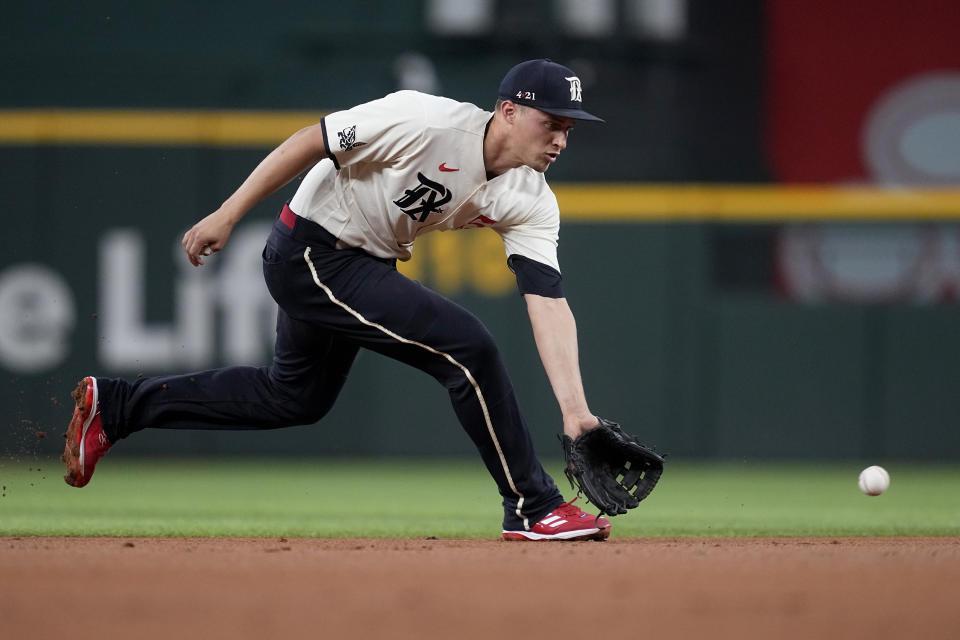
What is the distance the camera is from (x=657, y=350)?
8.68 m

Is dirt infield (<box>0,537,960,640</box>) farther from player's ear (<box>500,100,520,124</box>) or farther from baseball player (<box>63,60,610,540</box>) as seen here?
player's ear (<box>500,100,520,124</box>)

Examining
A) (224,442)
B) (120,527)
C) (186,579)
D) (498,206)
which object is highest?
(498,206)

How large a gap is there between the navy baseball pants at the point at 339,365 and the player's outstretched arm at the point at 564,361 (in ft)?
0.45

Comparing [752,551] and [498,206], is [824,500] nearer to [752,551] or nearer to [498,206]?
[752,551]

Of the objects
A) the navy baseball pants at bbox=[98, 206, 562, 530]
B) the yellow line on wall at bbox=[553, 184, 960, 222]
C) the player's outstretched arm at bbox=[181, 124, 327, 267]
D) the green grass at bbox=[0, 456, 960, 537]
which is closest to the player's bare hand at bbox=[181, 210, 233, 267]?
the player's outstretched arm at bbox=[181, 124, 327, 267]

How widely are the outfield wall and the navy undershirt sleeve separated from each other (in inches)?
166

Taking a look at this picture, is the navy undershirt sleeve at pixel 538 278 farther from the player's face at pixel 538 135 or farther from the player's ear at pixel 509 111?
the player's ear at pixel 509 111

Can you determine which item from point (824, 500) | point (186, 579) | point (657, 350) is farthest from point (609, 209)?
point (186, 579)

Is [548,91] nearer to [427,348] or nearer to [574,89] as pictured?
[574,89]

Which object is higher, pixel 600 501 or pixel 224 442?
pixel 600 501

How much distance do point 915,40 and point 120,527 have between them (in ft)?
20.4

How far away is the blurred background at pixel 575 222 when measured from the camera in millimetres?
8492

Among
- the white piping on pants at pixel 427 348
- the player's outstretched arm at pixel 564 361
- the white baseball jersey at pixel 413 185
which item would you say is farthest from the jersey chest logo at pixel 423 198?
the player's outstretched arm at pixel 564 361

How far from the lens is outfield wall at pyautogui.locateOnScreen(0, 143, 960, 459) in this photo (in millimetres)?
8469
